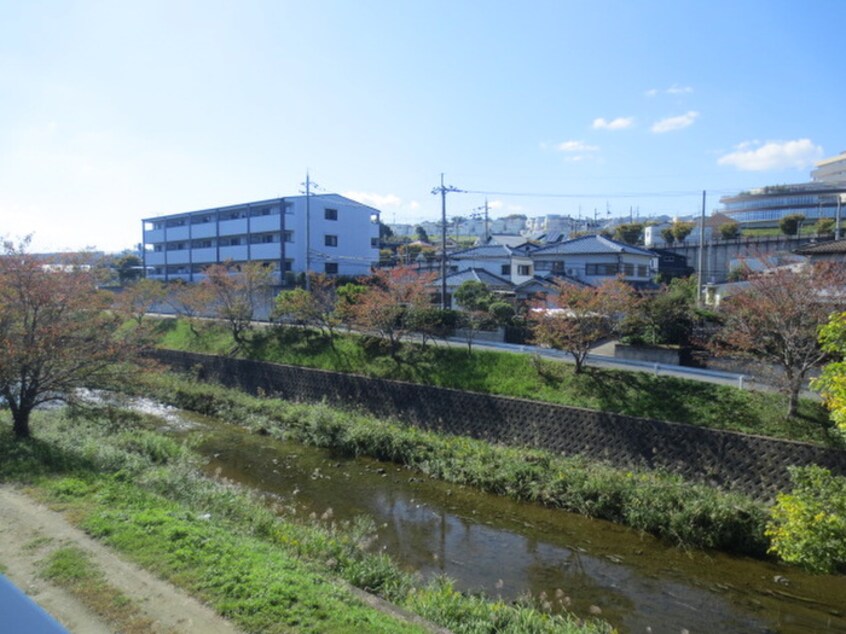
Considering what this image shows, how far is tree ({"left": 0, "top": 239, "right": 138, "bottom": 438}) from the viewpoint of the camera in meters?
13.1

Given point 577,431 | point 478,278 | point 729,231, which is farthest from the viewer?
point 729,231

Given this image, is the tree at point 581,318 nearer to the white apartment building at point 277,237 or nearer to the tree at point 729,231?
the white apartment building at point 277,237

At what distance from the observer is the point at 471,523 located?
40.2 ft

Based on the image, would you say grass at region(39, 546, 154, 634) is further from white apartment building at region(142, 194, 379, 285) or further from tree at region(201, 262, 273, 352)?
white apartment building at region(142, 194, 379, 285)

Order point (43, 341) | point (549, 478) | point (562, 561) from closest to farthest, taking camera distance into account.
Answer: point (562, 561), point (43, 341), point (549, 478)

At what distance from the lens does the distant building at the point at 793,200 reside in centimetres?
6681

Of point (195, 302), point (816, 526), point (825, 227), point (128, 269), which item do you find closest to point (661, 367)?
point (816, 526)

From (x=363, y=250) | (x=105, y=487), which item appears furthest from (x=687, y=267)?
(x=105, y=487)

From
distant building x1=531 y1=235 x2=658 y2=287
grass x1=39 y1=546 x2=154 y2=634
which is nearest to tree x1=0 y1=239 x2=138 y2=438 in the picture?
grass x1=39 y1=546 x2=154 y2=634

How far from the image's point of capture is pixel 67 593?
6621mm

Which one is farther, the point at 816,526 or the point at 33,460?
the point at 33,460

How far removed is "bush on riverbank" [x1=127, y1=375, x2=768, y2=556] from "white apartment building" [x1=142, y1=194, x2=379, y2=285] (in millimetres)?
23848

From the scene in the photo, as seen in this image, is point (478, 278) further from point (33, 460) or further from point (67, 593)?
point (67, 593)

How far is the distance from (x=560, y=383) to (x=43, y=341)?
1452 centimetres
